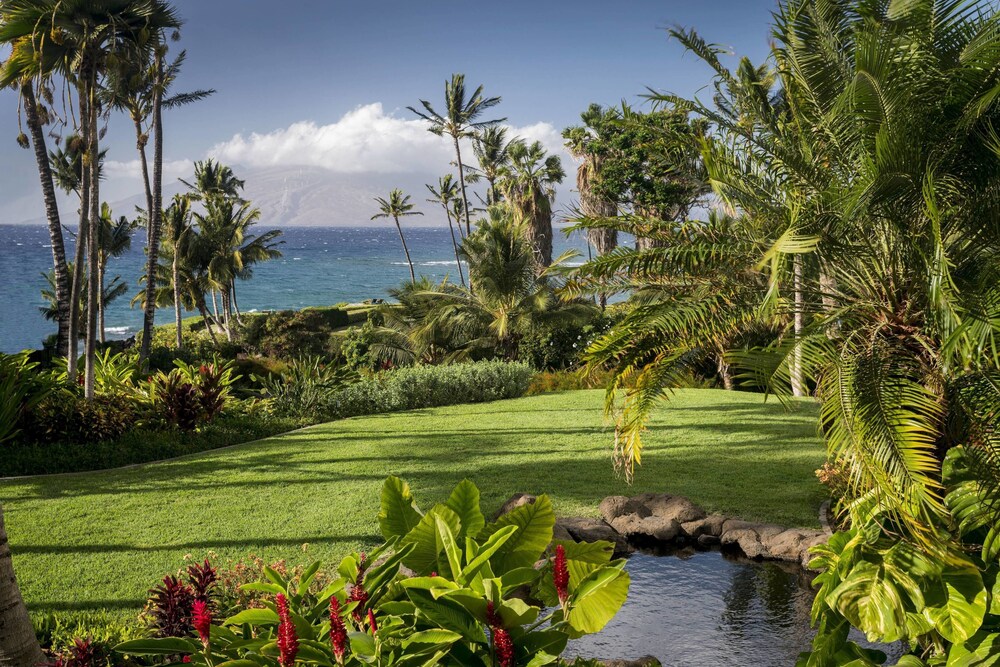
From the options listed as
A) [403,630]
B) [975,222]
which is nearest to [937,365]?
[975,222]

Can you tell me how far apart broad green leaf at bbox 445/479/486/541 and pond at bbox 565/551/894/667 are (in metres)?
3.11

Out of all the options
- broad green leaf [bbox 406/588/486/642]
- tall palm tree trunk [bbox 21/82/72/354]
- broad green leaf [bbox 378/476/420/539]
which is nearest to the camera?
broad green leaf [bbox 406/588/486/642]

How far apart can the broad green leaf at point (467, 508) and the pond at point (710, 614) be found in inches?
123

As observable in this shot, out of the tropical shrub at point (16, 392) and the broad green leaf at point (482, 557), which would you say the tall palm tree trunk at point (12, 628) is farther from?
the tropical shrub at point (16, 392)

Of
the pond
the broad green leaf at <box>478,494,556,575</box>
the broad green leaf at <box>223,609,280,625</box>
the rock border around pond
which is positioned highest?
the broad green leaf at <box>478,494,556,575</box>

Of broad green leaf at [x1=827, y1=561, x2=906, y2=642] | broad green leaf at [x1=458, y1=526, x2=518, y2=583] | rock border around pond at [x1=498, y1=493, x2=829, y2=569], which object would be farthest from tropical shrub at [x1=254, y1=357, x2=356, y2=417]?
broad green leaf at [x1=458, y1=526, x2=518, y2=583]

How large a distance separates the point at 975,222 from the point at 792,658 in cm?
308

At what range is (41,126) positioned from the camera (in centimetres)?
1641

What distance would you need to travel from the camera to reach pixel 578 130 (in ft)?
111

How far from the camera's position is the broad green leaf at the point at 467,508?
2584 millimetres

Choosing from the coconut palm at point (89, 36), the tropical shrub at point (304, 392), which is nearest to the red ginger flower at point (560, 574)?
the coconut palm at point (89, 36)

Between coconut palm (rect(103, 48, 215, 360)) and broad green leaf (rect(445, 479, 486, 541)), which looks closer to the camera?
broad green leaf (rect(445, 479, 486, 541))

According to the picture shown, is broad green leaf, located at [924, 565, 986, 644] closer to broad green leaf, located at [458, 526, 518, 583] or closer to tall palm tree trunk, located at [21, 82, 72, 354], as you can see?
broad green leaf, located at [458, 526, 518, 583]

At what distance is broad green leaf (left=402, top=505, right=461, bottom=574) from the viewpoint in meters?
2.46
